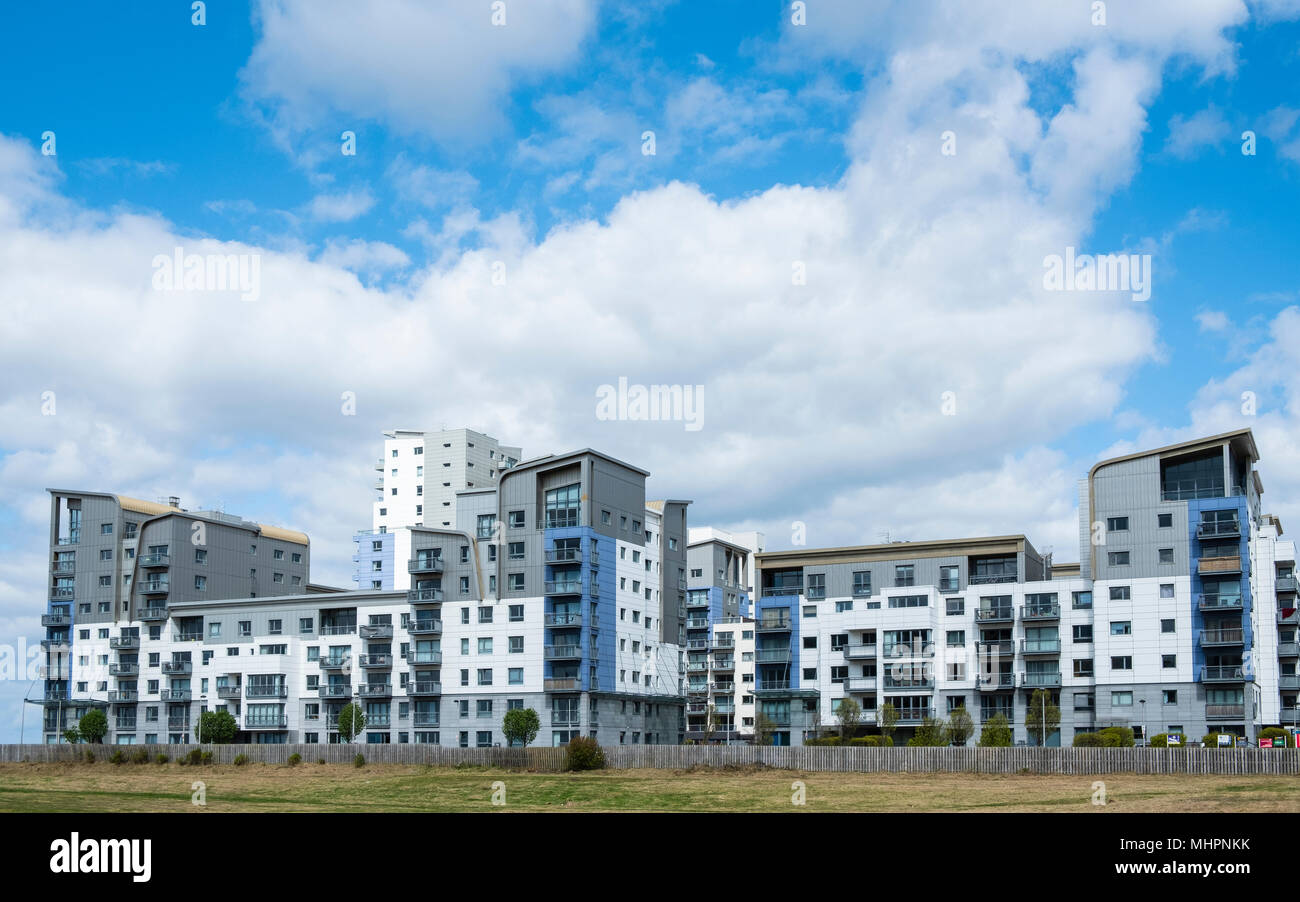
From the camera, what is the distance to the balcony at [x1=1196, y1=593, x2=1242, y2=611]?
323 ft

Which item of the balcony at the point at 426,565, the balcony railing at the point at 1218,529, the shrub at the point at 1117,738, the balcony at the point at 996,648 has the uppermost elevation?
the balcony railing at the point at 1218,529

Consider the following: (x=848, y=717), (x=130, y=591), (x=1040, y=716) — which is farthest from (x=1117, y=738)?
(x=130, y=591)

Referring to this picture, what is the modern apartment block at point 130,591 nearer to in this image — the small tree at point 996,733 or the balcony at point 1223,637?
the small tree at point 996,733

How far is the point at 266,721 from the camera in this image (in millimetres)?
116938

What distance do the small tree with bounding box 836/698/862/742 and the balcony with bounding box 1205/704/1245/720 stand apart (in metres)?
27.3

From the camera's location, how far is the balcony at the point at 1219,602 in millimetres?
98500

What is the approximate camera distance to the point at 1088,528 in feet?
356

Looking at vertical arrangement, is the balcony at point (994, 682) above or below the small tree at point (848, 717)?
above

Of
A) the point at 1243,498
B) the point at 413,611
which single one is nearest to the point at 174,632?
the point at 413,611

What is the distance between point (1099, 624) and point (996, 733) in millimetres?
15017

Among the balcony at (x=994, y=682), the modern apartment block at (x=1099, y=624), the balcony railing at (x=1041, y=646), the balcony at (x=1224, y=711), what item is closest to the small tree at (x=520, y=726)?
the modern apartment block at (x=1099, y=624)

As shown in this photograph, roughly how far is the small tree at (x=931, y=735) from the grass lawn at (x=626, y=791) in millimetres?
Result: 24986
